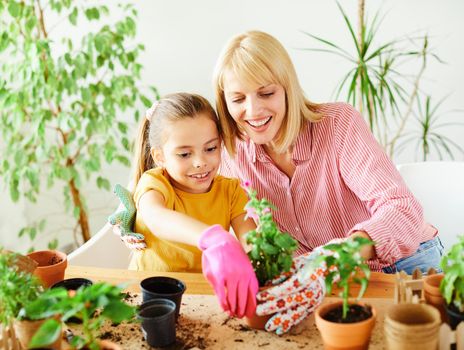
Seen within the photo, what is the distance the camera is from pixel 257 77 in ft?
5.14

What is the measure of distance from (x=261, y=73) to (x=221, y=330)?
Result: 2.32 feet

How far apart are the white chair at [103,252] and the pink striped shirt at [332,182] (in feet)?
1.40

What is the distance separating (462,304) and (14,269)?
2.63 ft

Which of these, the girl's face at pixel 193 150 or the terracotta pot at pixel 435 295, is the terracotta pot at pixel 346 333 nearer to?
the terracotta pot at pixel 435 295

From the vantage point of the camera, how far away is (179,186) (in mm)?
1637

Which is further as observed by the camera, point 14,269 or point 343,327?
point 14,269

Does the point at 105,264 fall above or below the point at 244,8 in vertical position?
below

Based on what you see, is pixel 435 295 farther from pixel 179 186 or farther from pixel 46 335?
pixel 179 186

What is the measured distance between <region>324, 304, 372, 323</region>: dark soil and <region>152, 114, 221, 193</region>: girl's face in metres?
0.62

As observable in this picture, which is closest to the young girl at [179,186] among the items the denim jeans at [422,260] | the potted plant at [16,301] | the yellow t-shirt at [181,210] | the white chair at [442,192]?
the yellow t-shirt at [181,210]

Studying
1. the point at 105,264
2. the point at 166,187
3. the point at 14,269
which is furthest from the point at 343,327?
the point at 105,264

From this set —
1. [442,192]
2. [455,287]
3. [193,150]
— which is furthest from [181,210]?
[442,192]

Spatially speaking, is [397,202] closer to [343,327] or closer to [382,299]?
[382,299]

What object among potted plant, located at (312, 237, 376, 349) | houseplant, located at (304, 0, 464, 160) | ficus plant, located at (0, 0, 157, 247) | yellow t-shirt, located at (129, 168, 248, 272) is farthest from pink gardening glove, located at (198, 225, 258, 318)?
houseplant, located at (304, 0, 464, 160)
